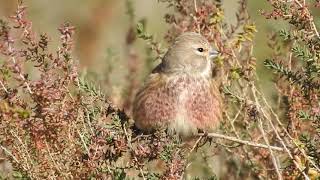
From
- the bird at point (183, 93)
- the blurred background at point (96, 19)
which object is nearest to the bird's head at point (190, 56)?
the bird at point (183, 93)

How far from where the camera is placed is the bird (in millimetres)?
5125

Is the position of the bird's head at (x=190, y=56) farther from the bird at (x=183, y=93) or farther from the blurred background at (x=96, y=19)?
the blurred background at (x=96, y=19)

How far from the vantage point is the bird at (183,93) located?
5.12 metres

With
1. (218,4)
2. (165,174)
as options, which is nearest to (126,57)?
(218,4)

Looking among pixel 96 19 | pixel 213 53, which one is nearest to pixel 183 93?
pixel 213 53

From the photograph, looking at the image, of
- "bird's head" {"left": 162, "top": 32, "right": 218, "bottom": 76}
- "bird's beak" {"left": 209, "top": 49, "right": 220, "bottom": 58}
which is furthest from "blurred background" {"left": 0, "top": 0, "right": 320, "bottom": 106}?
"bird's beak" {"left": 209, "top": 49, "right": 220, "bottom": 58}

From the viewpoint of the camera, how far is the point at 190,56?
557 centimetres

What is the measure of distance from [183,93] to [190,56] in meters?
0.40

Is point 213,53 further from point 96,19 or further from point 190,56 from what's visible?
point 96,19

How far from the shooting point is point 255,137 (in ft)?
16.3

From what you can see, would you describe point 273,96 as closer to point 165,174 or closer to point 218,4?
point 218,4

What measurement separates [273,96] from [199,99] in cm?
43

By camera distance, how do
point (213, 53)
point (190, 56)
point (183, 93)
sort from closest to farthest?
1. point (183, 93)
2. point (213, 53)
3. point (190, 56)

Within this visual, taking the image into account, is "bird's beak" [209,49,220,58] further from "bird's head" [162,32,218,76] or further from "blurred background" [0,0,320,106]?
"blurred background" [0,0,320,106]
